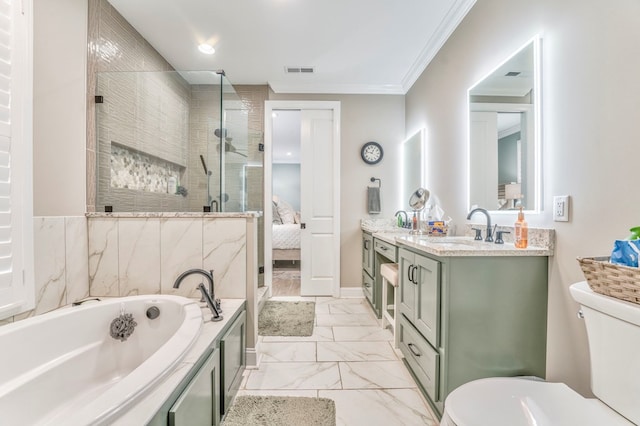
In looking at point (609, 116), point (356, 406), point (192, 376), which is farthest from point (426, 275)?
point (192, 376)

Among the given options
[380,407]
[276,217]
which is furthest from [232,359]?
[276,217]

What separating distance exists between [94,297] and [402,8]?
3.04m

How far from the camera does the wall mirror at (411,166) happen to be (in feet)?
Result: 9.70

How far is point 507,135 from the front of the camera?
1632 millimetres

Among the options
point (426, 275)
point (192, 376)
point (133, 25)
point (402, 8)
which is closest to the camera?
point (192, 376)

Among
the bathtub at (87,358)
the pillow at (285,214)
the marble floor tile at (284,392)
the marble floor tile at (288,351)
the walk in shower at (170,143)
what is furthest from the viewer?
the pillow at (285,214)

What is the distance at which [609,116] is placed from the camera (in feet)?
3.48

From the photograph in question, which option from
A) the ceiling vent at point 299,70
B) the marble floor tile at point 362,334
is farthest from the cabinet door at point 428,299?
the ceiling vent at point 299,70

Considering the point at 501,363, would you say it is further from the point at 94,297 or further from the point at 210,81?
the point at 210,81

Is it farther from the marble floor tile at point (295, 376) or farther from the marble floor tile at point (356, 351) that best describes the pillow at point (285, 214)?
the marble floor tile at point (295, 376)

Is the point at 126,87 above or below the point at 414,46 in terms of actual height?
below

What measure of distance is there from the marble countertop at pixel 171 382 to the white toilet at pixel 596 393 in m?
0.91

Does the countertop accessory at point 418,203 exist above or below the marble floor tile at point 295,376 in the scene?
above

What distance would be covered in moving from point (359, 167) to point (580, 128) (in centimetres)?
238
